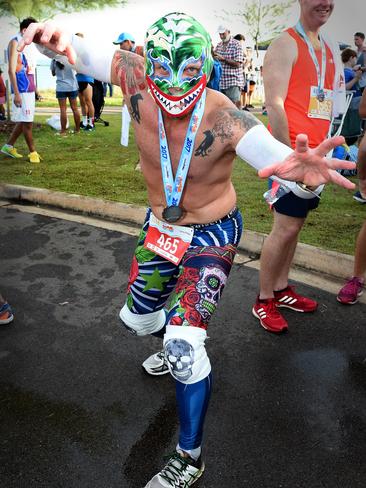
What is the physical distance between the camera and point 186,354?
2053 mm

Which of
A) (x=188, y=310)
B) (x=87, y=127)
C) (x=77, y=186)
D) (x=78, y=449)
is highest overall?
(x=188, y=310)

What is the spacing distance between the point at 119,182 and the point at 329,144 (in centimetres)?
532

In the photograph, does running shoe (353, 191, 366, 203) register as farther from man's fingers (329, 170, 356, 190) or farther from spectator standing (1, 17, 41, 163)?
spectator standing (1, 17, 41, 163)

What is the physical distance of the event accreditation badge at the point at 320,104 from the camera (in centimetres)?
317

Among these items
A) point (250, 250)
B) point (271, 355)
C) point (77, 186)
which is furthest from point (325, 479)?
point (77, 186)

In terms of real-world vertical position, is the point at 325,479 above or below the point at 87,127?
above

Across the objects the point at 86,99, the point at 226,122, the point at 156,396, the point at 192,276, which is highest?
the point at 226,122

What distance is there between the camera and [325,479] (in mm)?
2207

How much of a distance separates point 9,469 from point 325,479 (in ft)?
4.85

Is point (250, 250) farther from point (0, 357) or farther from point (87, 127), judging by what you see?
point (87, 127)

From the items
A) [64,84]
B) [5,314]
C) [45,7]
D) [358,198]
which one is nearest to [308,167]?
[5,314]

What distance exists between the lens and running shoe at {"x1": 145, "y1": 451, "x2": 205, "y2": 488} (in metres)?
2.08

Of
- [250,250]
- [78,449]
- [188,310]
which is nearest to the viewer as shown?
[188,310]

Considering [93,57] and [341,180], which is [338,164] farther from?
[93,57]
